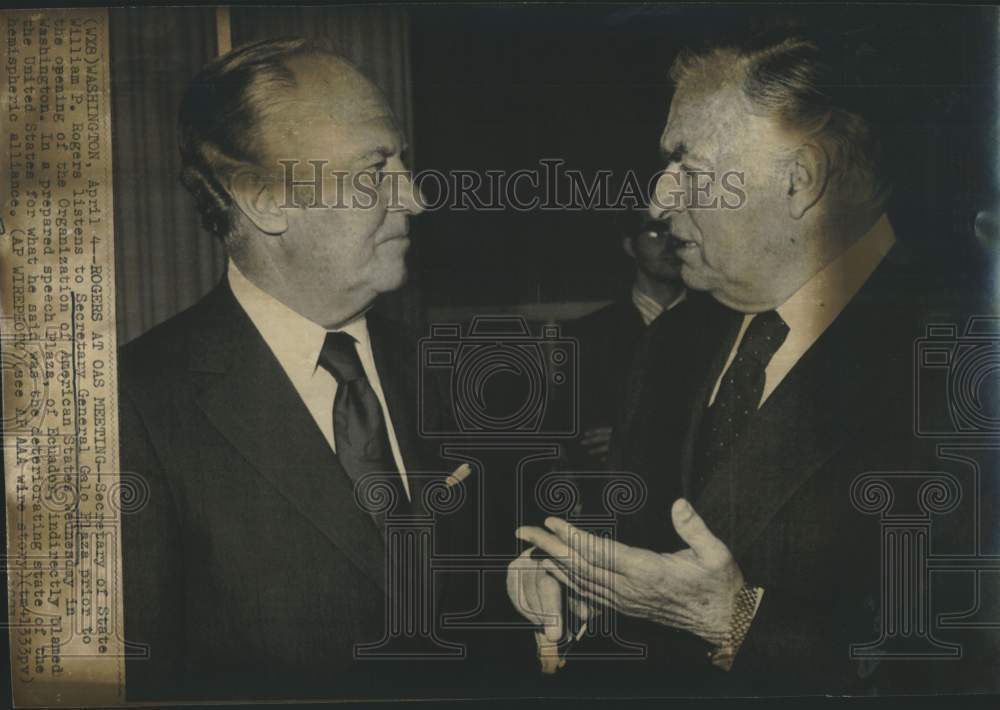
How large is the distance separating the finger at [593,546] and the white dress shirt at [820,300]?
0.60 meters

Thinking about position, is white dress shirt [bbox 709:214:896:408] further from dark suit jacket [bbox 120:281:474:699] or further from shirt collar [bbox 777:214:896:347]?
dark suit jacket [bbox 120:281:474:699]

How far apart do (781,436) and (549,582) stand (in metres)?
0.95

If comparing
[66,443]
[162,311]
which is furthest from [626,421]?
[66,443]

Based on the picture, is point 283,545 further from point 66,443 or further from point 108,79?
point 108,79

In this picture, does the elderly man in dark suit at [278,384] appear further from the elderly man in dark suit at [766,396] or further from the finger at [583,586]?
the elderly man in dark suit at [766,396]

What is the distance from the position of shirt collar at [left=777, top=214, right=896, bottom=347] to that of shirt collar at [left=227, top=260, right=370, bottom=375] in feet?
4.84

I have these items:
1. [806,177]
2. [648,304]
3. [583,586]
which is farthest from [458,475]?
[806,177]

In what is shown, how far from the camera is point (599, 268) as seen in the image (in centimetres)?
402

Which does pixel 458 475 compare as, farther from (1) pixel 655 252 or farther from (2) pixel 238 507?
(1) pixel 655 252

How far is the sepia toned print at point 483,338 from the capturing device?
4.02 metres

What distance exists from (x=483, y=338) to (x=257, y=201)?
0.90 m

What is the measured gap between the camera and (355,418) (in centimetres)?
405

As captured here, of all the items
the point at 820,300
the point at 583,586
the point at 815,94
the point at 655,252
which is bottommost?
the point at 583,586

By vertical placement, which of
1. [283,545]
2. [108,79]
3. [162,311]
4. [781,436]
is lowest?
[283,545]
